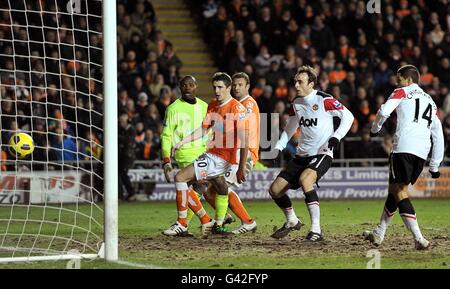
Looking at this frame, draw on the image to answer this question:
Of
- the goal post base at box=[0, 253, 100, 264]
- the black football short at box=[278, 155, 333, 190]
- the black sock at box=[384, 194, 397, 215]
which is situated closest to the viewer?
the goal post base at box=[0, 253, 100, 264]

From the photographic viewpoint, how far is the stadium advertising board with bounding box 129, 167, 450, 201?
19.3 meters

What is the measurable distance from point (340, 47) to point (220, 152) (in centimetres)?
1110

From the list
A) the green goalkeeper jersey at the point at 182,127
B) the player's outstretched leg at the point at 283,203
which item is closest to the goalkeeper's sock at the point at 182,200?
the green goalkeeper jersey at the point at 182,127

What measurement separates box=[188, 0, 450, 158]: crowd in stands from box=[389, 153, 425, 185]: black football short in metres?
9.70

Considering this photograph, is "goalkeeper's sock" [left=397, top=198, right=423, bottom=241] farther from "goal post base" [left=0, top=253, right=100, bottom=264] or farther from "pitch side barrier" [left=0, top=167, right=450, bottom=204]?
"pitch side barrier" [left=0, top=167, right=450, bottom=204]

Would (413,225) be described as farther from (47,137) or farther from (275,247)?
(47,137)

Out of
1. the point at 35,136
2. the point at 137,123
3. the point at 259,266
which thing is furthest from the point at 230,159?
the point at 137,123

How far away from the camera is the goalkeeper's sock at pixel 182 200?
1199cm

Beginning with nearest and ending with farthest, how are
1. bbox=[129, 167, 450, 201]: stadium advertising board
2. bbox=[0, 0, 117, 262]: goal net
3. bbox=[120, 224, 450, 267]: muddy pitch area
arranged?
1. bbox=[120, 224, 450, 267]: muddy pitch area
2. bbox=[0, 0, 117, 262]: goal net
3. bbox=[129, 167, 450, 201]: stadium advertising board

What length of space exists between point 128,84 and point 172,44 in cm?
337

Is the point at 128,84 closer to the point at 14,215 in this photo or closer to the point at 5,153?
the point at 5,153

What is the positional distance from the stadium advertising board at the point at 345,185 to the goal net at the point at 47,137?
1.30 meters

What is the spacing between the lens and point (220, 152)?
11.9m

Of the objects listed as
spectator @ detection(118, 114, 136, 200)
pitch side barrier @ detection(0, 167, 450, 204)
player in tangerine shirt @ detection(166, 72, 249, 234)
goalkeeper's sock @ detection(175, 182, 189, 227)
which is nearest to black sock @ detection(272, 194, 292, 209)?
player in tangerine shirt @ detection(166, 72, 249, 234)
